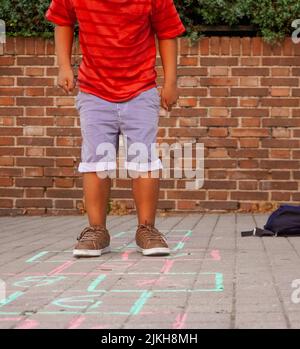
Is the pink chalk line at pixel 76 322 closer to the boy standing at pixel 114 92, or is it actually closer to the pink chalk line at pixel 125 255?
the pink chalk line at pixel 125 255

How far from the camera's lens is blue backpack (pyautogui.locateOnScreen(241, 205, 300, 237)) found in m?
5.91

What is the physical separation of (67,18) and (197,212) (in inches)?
137

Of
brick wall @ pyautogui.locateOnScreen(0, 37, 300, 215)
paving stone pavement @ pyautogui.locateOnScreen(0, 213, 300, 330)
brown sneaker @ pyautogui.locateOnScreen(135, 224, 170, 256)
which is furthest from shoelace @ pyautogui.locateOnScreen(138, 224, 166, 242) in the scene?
brick wall @ pyautogui.locateOnScreen(0, 37, 300, 215)

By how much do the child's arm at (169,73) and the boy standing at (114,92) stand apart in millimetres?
86

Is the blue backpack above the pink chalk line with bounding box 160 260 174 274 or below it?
above

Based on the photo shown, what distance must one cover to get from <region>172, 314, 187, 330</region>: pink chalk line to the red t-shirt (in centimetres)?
220

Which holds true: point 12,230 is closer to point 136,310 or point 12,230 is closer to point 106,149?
point 106,149

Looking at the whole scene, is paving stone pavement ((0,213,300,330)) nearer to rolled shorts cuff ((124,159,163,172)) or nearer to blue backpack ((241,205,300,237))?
blue backpack ((241,205,300,237))

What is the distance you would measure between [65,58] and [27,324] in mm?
2485

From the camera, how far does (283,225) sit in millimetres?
5914

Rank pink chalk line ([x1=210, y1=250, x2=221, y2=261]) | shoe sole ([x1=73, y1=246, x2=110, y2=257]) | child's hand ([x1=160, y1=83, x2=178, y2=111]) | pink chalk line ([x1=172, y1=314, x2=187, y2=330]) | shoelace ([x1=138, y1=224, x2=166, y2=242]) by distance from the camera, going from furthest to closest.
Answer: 1. child's hand ([x1=160, y1=83, x2=178, y2=111])
2. shoelace ([x1=138, y1=224, x2=166, y2=242])
3. shoe sole ([x1=73, y1=246, x2=110, y2=257])
4. pink chalk line ([x1=210, y1=250, x2=221, y2=261])
5. pink chalk line ([x1=172, y1=314, x2=187, y2=330])

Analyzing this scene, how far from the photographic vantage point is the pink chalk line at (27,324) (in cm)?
298

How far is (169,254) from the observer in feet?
16.2

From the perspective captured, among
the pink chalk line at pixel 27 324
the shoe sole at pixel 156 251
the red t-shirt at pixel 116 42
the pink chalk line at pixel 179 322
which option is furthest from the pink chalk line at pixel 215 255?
the pink chalk line at pixel 27 324
